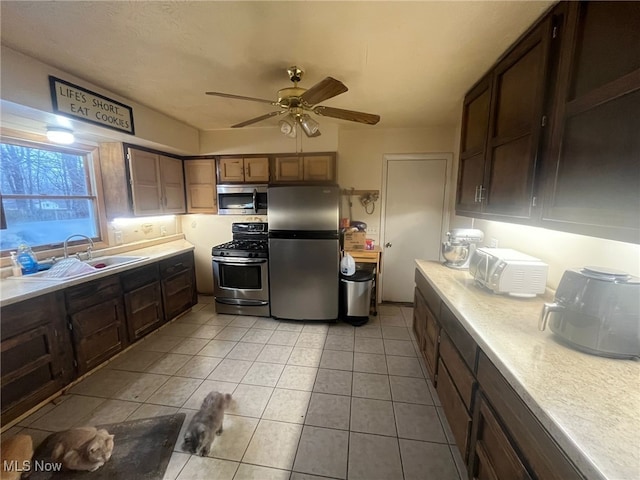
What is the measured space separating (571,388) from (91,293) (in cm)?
302

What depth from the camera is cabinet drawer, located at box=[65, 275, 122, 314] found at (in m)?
A: 2.02

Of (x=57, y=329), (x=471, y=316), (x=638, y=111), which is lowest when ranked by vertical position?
(x=57, y=329)

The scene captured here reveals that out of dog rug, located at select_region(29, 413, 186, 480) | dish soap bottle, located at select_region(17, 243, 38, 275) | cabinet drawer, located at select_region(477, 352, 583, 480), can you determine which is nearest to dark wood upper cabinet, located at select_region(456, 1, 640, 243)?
cabinet drawer, located at select_region(477, 352, 583, 480)

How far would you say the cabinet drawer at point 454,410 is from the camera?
4.37 ft

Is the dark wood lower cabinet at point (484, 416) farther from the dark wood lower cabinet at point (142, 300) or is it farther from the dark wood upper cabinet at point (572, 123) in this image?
the dark wood lower cabinet at point (142, 300)

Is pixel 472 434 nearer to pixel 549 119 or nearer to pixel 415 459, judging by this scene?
pixel 415 459

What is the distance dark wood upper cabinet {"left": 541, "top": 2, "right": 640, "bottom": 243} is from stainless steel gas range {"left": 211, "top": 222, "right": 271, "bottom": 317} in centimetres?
278

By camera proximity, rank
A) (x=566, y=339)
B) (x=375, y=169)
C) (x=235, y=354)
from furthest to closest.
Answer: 1. (x=375, y=169)
2. (x=235, y=354)
3. (x=566, y=339)

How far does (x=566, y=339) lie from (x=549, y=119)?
3.40ft

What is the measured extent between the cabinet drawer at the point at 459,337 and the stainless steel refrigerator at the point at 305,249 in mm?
1522

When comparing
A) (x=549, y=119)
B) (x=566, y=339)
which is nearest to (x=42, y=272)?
(x=566, y=339)

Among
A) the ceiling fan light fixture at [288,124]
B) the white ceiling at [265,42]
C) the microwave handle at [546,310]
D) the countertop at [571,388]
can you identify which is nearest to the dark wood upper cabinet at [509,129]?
the white ceiling at [265,42]

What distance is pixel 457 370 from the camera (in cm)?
149

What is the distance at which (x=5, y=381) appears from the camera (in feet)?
5.34
